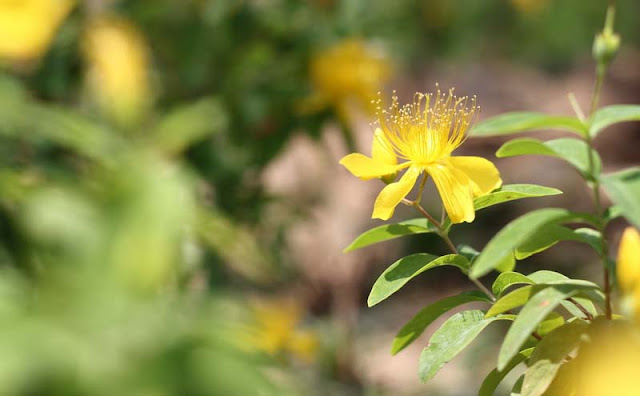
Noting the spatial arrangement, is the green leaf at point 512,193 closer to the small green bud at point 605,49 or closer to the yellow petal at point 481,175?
the yellow petal at point 481,175

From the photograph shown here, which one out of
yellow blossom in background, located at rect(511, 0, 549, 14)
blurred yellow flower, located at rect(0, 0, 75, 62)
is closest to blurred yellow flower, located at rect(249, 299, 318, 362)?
blurred yellow flower, located at rect(0, 0, 75, 62)

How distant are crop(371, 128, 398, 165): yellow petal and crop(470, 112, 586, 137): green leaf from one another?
16cm

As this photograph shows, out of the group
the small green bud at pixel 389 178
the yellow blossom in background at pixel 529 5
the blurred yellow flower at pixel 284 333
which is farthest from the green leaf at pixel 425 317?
the yellow blossom in background at pixel 529 5

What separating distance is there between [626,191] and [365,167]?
0.84ft

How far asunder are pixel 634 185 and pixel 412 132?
31 cm

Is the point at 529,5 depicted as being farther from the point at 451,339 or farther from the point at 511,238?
the point at 511,238

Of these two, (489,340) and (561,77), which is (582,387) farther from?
(561,77)

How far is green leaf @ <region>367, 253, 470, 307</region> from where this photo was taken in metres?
0.79

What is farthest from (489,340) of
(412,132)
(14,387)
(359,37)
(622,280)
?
(14,387)

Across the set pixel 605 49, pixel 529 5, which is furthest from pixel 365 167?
pixel 529 5

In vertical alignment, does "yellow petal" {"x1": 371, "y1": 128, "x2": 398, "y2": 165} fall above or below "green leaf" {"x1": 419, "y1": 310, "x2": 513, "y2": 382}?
above

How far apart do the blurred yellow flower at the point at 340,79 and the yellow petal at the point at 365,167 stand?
3.35 ft

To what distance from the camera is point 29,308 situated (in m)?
0.63

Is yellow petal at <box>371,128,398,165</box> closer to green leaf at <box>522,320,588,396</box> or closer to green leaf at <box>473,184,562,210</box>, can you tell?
green leaf at <box>473,184,562,210</box>
